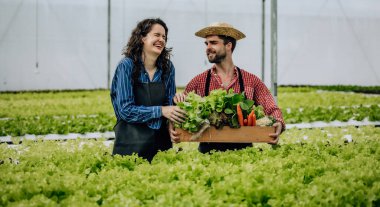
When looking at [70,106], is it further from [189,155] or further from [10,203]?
[10,203]

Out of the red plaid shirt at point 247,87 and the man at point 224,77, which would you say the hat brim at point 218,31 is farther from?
the red plaid shirt at point 247,87

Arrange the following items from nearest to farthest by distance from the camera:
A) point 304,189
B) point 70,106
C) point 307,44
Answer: point 304,189 → point 70,106 → point 307,44

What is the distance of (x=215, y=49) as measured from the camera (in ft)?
14.3

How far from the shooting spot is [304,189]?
310 cm

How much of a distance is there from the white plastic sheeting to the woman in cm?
1757

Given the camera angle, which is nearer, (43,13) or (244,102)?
(244,102)

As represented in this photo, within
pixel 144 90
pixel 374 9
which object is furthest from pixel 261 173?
pixel 374 9

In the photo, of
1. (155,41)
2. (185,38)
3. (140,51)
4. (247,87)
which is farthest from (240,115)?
(185,38)

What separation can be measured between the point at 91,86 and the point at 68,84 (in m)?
0.94

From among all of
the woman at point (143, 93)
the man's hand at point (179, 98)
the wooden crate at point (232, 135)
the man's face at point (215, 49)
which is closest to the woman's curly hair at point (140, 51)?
the woman at point (143, 93)

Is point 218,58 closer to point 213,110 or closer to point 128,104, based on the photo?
point 213,110

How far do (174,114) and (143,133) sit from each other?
1.18 feet

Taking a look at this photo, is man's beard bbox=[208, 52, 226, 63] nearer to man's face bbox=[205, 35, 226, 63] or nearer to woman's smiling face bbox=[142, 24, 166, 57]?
man's face bbox=[205, 35, 226, 63]

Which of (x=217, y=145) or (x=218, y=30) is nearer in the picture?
(x=218, y=30)
